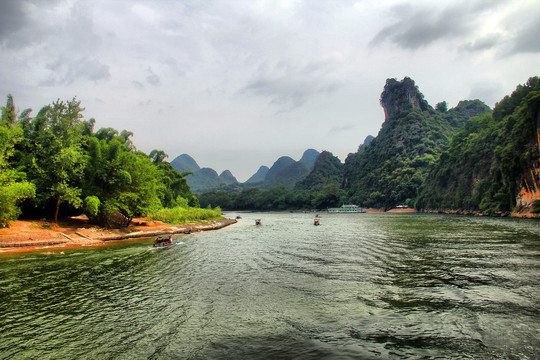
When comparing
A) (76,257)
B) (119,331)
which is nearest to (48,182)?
(76,257)

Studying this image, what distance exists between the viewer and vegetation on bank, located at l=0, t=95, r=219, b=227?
30.7 m

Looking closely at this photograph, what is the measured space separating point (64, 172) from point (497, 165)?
95335 mm

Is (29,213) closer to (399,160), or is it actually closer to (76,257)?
(76,257)

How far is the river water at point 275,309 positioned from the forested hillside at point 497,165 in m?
53.5

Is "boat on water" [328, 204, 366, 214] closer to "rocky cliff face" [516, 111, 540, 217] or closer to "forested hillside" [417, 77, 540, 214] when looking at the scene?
"forested hillside" [417, 77, 540, 214]

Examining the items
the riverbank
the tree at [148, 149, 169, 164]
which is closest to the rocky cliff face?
the riverbank

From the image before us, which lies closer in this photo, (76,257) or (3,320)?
(3,320)

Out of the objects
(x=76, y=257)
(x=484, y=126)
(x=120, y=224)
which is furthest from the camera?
(x=484, y=126)

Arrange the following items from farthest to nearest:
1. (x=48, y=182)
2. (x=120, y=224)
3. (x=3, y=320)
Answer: (x=120, y=224) < (x=48, y=182) < (x=3, y=320)

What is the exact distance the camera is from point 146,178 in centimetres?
4238

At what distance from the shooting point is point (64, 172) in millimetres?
33812

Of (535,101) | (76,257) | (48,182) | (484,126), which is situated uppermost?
(484,126)

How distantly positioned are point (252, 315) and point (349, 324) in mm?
3517

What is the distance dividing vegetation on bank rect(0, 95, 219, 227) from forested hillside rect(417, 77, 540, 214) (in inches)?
2886
